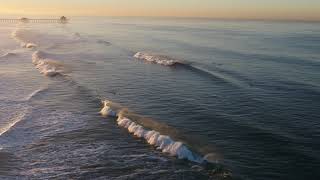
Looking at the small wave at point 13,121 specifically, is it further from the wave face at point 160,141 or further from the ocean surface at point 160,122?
the wave face at point 160,141

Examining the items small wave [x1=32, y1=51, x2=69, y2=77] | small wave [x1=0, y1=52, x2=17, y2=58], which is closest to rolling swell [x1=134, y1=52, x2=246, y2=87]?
small wave [x1=32, y1=51, x2=69, y2=77]

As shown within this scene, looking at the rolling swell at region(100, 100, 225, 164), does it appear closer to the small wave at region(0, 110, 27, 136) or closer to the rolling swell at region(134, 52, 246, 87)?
the small wave at region(0, 110, 27, 136)

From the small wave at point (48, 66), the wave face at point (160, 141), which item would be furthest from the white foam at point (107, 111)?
the small wave at point (48, 66)

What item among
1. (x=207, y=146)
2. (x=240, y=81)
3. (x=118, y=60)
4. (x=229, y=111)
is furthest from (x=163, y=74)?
(x=207, y=146)

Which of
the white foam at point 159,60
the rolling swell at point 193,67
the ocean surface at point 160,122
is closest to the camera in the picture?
the ocean surface at point 160,122

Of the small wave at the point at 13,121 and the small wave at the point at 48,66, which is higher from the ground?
the small wave at the point at 48,66

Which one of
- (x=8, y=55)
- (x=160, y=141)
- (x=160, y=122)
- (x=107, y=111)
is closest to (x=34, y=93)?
(x=107, y=111)
